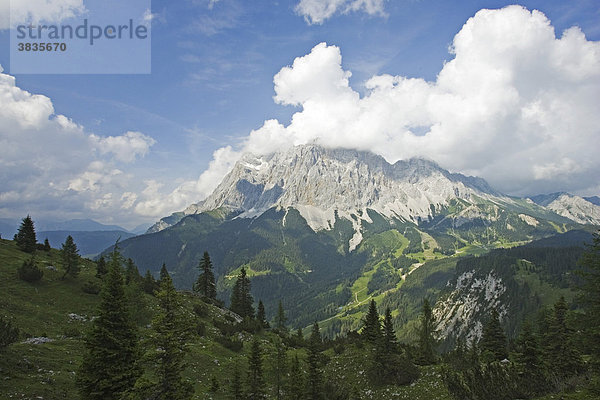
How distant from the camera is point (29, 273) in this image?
4431cm

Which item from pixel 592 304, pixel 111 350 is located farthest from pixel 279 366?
pixel 592 304

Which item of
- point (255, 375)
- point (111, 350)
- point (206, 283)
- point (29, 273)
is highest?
point (29, 273)

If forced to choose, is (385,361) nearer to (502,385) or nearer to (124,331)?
(502,385)

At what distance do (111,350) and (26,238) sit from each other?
53.3 metres

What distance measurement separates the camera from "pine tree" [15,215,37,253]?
5666 cm

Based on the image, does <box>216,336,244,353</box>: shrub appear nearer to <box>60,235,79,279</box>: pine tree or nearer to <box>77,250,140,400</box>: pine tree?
<box>60,235,79,279</box>: pine tree

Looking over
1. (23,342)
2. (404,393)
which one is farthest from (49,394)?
(404,393)

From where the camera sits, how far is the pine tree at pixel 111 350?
20000 millimetres

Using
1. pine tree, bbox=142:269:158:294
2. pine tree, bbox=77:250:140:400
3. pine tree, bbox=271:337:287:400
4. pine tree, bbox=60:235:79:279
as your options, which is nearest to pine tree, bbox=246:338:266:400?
pine tree, bbox=271:337:287:400

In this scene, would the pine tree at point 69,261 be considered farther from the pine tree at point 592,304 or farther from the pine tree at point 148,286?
the pine tree at point 592,304

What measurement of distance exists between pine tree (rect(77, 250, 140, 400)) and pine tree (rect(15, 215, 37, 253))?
50.6m

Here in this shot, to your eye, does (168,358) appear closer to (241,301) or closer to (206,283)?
(241,301)

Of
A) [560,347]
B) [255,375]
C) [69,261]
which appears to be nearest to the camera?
[255,375]

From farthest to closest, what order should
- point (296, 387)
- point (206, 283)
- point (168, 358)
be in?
point (206, 283) < point (296, 387) < point (168, 358)
